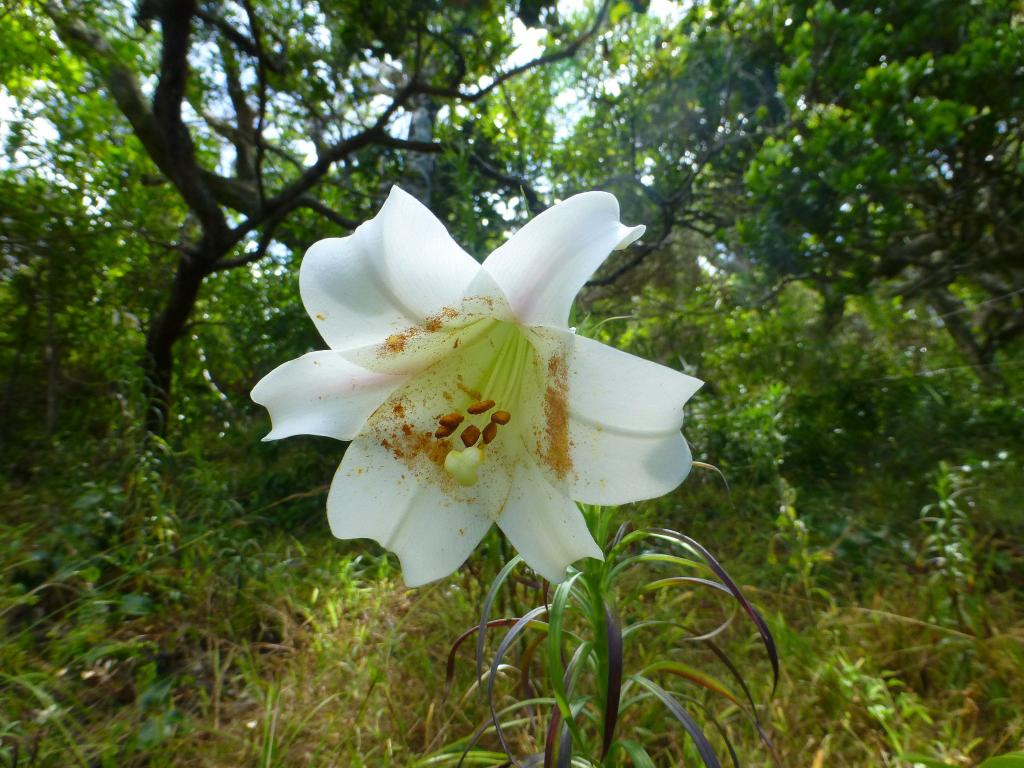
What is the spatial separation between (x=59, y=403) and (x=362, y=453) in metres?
3.83

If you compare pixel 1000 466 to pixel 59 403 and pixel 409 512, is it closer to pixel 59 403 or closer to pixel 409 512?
pixel 409 512

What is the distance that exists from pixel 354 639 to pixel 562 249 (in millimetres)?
1897

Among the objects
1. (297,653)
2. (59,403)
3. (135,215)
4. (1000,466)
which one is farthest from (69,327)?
(1000,466)

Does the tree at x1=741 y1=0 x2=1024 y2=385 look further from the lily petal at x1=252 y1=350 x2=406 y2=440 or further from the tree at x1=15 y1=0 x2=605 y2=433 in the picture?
the lily petal at x1=252 y1=350 x2=406 y2=440

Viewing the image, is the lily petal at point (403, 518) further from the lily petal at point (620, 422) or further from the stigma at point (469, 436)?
the lily petal at point (620, 422)

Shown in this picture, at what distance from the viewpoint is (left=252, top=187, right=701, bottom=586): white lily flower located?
0.71 metres

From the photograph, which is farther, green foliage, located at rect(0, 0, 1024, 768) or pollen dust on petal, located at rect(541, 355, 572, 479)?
green foliage, located at rect(0, 0, 1024, 768)

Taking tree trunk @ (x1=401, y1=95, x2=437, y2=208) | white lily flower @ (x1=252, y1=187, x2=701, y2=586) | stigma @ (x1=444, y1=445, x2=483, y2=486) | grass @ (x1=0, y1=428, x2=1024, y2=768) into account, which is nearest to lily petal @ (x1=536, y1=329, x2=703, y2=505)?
white lily flower @ (x1=252, y1=187, x2=701, y2=586)

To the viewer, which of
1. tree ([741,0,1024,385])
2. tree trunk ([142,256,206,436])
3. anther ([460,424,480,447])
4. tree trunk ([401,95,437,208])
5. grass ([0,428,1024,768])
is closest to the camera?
anther ([460,424,480,447])

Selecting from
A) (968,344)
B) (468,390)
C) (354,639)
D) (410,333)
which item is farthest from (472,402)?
(968,344)

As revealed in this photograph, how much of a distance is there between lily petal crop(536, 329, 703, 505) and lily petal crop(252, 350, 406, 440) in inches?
11.7

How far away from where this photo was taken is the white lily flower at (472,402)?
709 mm

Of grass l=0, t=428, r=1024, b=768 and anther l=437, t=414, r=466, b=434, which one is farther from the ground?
anther l=437, t=414, r=466, b=434

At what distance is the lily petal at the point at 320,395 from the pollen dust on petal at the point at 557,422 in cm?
27
